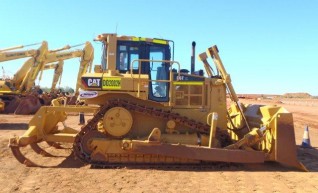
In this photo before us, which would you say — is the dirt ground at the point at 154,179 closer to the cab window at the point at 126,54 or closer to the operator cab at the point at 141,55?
the operator cab at the point at 141,55

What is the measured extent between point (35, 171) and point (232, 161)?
4.34 meters

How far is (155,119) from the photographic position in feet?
29.3

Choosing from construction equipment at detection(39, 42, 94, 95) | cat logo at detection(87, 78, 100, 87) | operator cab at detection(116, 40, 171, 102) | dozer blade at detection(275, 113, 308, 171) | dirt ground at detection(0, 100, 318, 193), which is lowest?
dirt ground at detection(0, 100, 318, 193)

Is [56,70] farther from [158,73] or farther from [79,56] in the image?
[158,73]

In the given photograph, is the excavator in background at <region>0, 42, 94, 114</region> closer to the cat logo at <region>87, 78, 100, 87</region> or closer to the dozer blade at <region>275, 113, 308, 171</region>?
the cat logo at <region>87, 78, 100, 87</region>

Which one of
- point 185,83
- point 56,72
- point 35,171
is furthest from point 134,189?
point 56,72

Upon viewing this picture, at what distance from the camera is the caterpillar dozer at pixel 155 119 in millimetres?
8383

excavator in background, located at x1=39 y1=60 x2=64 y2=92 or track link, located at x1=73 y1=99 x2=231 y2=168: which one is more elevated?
excavator in background, located at x1=39 y1=60 x2=64 y2=92

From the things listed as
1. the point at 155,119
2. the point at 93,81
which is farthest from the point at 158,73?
the point at 93,81

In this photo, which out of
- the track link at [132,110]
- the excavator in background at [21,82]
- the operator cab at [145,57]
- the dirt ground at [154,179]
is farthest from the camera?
the excavator in background at [21,82]

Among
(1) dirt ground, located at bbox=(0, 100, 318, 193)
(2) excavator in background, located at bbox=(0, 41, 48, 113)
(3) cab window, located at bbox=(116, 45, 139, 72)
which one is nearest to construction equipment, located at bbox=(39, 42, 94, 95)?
(2) excavator in background, located at bbox=(0, 41, 48, 113)

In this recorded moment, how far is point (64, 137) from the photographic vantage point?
8.95 meters

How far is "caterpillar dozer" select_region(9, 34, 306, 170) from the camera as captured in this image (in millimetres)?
8383

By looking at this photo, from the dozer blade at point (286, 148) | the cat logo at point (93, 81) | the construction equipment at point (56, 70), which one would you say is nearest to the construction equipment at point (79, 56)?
the construction equipment at point (56, 70)
